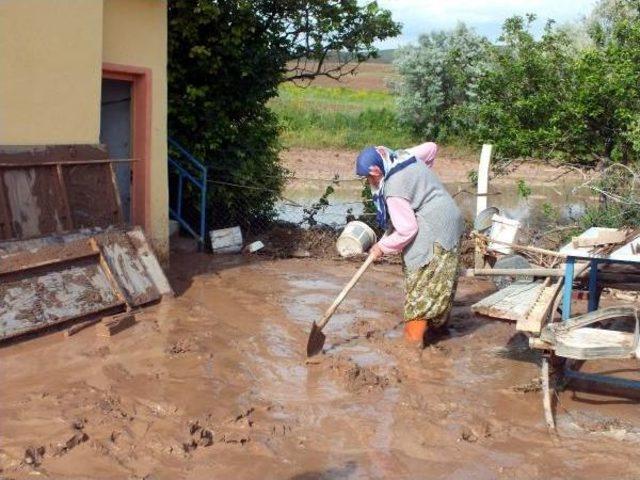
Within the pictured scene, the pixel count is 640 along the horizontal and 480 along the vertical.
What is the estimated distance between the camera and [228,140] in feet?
36.3

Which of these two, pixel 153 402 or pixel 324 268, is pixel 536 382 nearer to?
pixel 153 402

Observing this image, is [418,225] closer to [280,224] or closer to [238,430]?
[238,430]

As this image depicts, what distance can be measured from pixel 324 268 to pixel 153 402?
193 inches

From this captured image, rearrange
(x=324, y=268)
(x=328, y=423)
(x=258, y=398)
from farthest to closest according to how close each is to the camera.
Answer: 1. (x=324, y=268)
2. (x=258, y=398)
3. (x=328, y=423)

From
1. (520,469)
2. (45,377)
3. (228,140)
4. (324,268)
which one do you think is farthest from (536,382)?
(228,140)

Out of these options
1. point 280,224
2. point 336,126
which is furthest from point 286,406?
point 336,126

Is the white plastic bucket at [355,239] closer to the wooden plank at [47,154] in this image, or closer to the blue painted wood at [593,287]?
the wooden plank at [47,154]

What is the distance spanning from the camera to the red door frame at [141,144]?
8.77 meters

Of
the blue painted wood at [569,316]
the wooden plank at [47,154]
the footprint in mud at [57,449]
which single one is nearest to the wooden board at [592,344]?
the blue painted wood at [569,316]

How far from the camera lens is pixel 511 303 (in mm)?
5953

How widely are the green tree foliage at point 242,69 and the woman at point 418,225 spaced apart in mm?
4267

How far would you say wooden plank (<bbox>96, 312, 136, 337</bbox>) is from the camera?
6582 millimetres

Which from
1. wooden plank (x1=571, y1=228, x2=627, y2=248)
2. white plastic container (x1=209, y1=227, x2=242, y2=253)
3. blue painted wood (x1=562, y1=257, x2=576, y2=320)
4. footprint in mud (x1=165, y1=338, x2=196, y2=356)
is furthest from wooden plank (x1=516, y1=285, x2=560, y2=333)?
white plastic container (x1=209, y1=227, x2=242, y2=253)

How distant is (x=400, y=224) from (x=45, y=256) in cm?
290
